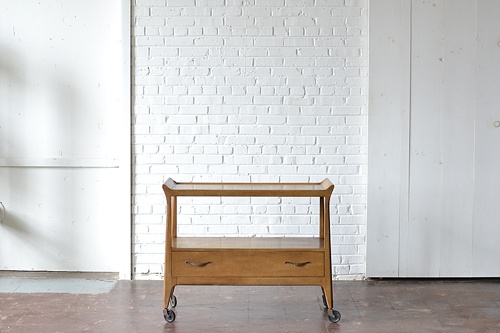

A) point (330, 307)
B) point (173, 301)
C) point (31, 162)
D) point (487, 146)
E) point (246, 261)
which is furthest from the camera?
point (31, 162)

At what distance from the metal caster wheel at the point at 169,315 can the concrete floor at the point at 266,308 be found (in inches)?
1.4

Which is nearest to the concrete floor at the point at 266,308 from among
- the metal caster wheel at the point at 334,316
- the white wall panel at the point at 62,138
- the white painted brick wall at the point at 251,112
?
the metal caster wheel at the point at 334,316

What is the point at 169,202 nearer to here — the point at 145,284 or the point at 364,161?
the point at 145,284

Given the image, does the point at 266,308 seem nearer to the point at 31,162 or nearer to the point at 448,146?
the point at 448,146

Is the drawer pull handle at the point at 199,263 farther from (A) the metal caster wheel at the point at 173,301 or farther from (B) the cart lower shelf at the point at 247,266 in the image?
(A) the metal caster wheel at the point at 173,301

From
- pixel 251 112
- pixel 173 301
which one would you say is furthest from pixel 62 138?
A: pixel 173 301

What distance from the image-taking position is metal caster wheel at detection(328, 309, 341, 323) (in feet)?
15.5

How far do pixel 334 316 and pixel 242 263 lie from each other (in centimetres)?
67

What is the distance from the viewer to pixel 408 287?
5609 mm

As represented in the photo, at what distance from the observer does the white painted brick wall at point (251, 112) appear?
18.6ft

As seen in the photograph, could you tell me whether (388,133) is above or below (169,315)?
above

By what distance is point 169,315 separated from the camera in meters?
4.70

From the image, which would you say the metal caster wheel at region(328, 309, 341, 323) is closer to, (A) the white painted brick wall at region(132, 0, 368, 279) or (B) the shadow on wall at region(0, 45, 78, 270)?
(A) the white painted brick wall at region(132, 0, 368, 279)

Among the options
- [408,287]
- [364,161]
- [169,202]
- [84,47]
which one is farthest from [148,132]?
[408,287]
